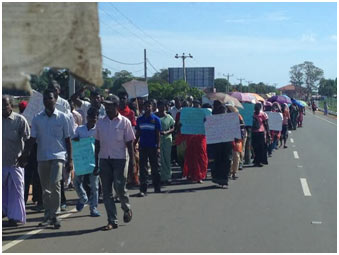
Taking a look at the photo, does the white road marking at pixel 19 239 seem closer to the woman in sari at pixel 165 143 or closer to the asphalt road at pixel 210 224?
the asphalt road at pixel 210 224

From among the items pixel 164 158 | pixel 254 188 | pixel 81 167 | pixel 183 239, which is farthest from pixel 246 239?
pixel 164 158

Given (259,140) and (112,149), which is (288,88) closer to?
(259,140)

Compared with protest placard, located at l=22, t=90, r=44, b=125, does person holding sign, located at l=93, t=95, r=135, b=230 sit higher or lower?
lower

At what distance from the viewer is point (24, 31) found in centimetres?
218

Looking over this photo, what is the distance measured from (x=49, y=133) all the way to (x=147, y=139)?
295 centimetres

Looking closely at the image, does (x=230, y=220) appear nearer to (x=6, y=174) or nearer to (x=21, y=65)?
(x=6, y=174)

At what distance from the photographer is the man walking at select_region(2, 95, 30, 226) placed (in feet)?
25.9

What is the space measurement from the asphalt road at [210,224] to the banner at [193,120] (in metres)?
1.05

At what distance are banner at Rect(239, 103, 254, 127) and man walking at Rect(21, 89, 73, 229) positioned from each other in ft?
23.9

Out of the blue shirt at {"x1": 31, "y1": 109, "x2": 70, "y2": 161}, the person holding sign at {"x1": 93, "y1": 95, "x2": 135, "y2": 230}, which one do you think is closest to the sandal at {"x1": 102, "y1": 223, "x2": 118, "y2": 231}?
the person holding sign at {"x1": 93, "y1": 95, "x2": 135, "y2": 230}

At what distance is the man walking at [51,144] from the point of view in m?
7.57

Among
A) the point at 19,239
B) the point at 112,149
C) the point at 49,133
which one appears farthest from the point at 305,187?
the point at 19,239

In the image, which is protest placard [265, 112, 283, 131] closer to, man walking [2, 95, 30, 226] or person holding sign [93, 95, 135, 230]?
person holding sign [93, 95, 135, 230]

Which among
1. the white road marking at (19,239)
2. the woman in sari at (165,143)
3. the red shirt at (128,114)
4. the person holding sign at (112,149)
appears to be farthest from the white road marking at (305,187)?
the white road marking at (19,239)
